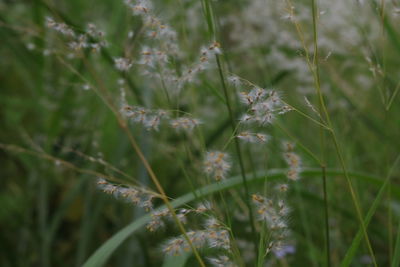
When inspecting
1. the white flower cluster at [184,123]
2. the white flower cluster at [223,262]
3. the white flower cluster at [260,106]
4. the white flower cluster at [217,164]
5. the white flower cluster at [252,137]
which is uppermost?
the white flower cluster at [260,106]

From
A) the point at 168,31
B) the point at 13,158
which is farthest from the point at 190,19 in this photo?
the point at 168,31

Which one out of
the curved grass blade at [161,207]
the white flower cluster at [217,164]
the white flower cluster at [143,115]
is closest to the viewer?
the white flower cluster at [217,164]

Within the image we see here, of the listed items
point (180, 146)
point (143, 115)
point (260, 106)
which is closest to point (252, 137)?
point (260, 106)

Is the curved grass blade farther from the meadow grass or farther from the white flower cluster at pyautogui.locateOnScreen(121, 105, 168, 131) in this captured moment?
the white flower cluster at pyautogui.locateOnScreen(121, 105, 168, 131)

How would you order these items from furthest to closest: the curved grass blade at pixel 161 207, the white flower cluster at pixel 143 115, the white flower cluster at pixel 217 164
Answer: the curved grass blade at pixel 161 207 < the white flower cluster at pixel 143 115 < the white flower cluster at pixel 217 164

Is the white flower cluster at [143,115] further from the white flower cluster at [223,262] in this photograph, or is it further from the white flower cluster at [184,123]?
the white flower cluster at [223,262]

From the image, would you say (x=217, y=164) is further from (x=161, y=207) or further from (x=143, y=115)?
(x=161, y=207)

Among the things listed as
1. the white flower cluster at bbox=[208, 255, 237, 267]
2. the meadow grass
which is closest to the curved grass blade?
the meadow grass

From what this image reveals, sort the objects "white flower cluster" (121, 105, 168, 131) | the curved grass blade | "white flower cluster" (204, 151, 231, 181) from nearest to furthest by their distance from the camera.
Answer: "white flower cluster" (204, 151, 231, 181), "white flower cluster" (121, 105, 168, 131), the curved grass blade

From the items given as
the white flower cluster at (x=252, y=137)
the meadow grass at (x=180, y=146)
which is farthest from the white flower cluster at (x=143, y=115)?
the white flower cluster at (x=252, y=137)

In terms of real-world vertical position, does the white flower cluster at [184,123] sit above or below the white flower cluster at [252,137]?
above

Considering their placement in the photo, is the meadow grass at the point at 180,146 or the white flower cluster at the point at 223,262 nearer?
the white flower cluster at the point at 223,262
